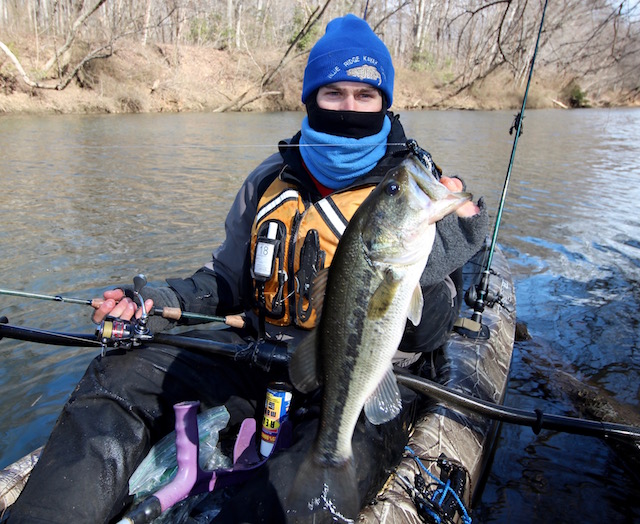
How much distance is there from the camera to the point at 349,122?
124 inches

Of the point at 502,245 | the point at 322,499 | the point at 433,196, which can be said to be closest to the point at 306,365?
the point at 322,499

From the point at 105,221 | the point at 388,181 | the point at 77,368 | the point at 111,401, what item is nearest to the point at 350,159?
the point at 388,181

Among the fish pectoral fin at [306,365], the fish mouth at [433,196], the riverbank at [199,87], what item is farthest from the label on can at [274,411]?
the riverbank at [199,87]

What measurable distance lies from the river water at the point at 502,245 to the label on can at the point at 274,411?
1765 millimetres

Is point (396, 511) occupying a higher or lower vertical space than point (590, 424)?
lower

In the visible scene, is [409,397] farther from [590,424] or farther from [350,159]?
[350,159]

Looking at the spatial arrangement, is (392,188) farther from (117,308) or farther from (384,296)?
(117,308)

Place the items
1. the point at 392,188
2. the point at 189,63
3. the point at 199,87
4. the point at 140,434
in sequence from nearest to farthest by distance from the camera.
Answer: the point at 392,188, the point at 140,434, the point at 199,87, the point at 189,63

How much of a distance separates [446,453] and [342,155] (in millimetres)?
1817

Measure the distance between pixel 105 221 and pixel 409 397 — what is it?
8032 mm

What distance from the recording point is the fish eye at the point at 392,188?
72.4 inches

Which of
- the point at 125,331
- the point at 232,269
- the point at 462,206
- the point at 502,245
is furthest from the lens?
the point at 502,245

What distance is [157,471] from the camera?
295cm

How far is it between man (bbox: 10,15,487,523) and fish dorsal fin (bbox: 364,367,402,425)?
528 millimetres
